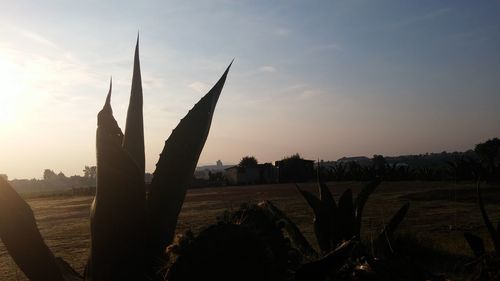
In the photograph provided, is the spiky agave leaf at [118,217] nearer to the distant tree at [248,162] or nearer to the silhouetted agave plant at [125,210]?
the silhouetted agave plant at [125,210]

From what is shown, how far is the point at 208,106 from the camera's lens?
1788 millimetres

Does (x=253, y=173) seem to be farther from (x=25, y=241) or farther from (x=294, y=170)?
(x=25, y=241)

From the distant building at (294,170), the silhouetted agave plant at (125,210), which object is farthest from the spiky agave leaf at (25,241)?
the distant building at (294,170)

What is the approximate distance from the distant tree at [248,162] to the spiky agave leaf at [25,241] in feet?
141

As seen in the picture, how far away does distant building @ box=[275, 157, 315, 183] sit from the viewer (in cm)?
3859

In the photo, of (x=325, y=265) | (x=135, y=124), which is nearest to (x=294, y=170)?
(x=135, y=124)

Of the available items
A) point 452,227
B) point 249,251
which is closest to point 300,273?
point 249,251

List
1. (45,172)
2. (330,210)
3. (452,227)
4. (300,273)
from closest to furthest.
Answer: (300,273)
(330,210)
(452,227)
(45,172)

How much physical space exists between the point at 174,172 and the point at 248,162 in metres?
44.6

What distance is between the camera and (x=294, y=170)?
3903 centimetres

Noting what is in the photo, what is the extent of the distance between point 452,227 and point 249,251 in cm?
631

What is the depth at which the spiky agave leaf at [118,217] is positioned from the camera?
1.41 meters

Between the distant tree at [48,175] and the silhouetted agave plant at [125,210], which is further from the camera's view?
the distant tree at [48,175]

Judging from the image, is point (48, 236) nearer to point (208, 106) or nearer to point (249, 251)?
point (208, 106)
